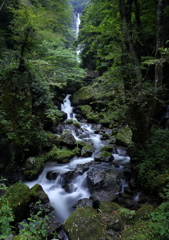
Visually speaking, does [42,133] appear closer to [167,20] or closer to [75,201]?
[75,201]

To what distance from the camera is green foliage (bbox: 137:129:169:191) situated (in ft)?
17.8

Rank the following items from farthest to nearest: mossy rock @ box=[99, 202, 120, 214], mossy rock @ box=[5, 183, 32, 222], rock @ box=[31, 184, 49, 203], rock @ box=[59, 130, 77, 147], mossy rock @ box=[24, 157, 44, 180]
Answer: rock @ box=[59, 130, 77, 147]
mossy rock @ box=[24, 157, 44, 180]
rock @ box=[31, 184, 49, 203]
mossy rock @ box=[99, 202, 120, 214]
mossy rock @ box=[5, 183, 32, 222]

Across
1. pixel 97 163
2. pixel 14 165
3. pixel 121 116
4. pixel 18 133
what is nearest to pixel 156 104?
pixel 121 116

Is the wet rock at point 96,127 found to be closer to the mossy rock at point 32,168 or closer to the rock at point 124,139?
the rock at point 124,139

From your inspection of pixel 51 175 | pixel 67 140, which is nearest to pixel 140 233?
pixel 51 175

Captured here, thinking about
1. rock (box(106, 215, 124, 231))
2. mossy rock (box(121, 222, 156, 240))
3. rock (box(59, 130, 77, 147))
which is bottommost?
rock (box(59, 130, 77, 147))

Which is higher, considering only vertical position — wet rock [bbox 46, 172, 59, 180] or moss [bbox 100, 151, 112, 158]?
wet rock [bbox 46, 172, 59, 180]

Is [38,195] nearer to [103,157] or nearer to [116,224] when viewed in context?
[116,224]

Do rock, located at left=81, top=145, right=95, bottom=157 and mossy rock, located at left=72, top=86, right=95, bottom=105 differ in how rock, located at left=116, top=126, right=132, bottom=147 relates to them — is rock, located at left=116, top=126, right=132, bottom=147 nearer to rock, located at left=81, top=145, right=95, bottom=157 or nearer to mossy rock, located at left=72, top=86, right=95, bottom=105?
rock, located at left=81, top=145, right=95, bottom=157

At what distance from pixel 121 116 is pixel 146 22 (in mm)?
5504

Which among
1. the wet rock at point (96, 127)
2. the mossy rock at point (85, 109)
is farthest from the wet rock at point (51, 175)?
the mossy rock at point (85, 109)

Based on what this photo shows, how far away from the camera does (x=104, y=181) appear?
6129 millimetres

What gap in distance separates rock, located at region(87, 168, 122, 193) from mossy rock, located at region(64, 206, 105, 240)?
1.73m

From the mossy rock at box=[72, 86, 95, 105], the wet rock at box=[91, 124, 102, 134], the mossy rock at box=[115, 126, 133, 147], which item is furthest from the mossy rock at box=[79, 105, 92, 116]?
the mossy rock at box=[115, 126, 133, 147]
